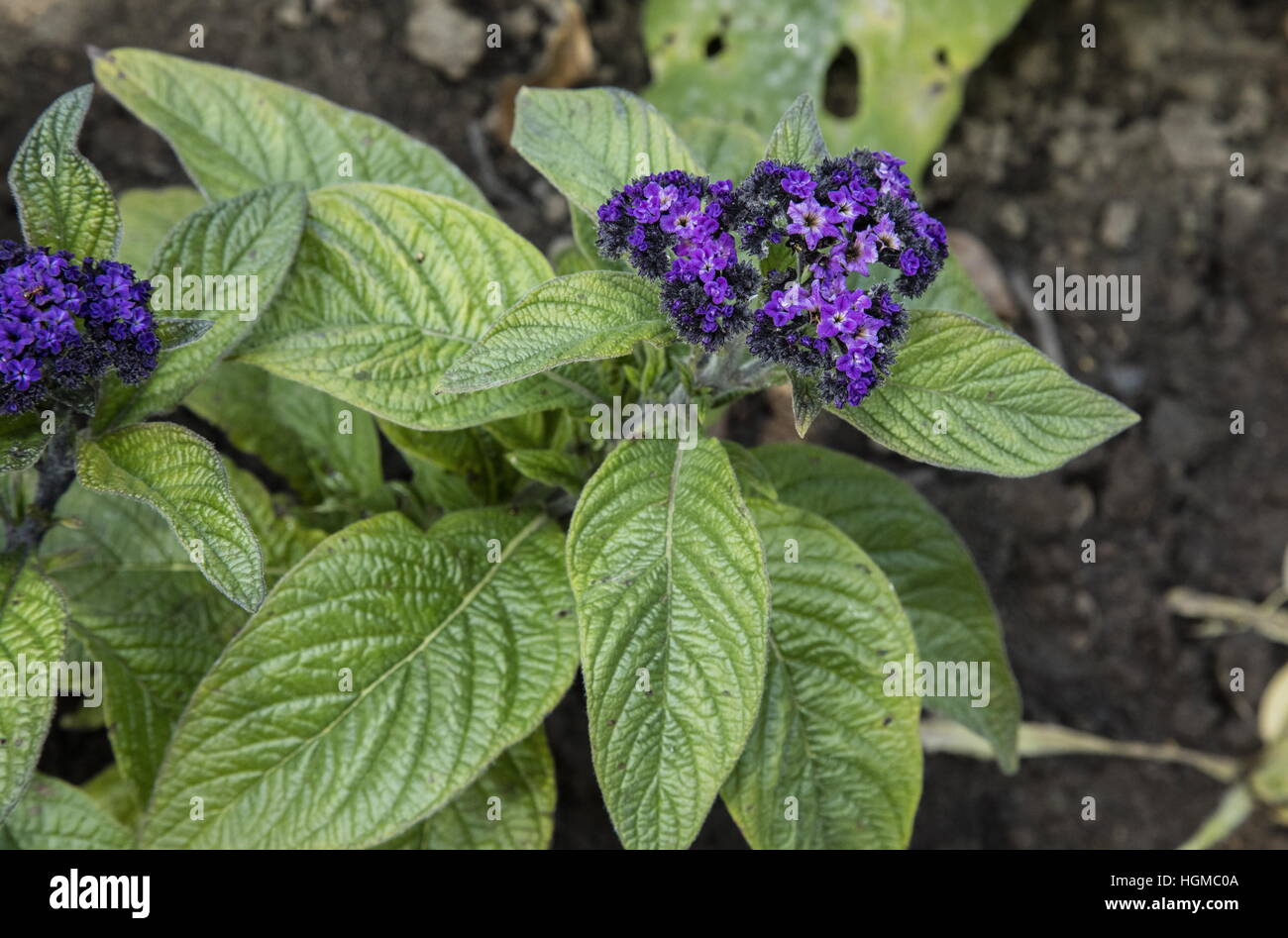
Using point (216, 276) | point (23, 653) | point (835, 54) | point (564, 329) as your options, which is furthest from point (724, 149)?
point (23, 653)

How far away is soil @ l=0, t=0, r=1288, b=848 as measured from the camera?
3078 millimetres

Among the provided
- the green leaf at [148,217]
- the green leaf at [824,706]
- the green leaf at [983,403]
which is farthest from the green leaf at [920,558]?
the green leaf at [148,217]

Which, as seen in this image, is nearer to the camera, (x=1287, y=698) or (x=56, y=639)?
(x=56, y=639)

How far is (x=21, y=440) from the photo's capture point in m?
1.68

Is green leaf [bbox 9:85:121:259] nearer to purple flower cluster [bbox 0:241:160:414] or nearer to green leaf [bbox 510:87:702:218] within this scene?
purple flower cluster [bbox 0:241:160:414]

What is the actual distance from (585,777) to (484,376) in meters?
1.70

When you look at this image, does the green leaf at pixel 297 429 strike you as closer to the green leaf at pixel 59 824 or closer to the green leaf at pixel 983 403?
the green leaf at pixel 59 824

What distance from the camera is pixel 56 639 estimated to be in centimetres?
168

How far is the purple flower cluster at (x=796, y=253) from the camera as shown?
1529 mm

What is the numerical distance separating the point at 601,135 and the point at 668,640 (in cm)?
88

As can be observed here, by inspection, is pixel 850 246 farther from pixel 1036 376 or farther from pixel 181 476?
pixel 181 476

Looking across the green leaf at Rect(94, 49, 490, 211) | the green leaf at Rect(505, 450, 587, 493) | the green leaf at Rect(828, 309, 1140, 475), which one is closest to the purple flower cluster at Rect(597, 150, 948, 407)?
the green leaf at Rect(828, 309, 1140, 475)

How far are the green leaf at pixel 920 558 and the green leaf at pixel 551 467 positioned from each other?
48 cm
